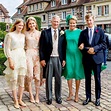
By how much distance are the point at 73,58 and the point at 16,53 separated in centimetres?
122

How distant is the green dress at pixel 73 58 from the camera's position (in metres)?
5.68

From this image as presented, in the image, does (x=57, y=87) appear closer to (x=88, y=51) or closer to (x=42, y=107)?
(x=42, y=107)

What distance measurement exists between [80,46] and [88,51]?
0.64ft

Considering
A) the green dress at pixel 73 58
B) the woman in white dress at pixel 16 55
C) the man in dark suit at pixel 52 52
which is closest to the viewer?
the woman in white dress at pixel 16 55

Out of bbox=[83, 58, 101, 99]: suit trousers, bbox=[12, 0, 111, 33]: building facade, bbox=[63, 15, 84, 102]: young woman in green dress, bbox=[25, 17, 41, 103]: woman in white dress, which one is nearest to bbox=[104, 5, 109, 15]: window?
bbox=[12, 0, 111, 33]: building facade

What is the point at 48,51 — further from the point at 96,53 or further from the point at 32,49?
the point at 96,53

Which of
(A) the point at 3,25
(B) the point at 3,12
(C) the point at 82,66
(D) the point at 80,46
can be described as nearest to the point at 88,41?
(D) the point at 80,46

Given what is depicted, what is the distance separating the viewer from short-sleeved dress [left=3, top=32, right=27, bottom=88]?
17.6 ft

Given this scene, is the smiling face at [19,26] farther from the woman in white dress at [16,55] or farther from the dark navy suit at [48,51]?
the dark navy suit at [48,51]

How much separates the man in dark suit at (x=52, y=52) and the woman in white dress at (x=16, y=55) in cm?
42

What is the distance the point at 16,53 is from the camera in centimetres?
543

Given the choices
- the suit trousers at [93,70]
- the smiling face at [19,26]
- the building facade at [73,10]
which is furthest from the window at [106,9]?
the smiling face at [19,26]

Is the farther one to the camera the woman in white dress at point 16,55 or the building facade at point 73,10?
the building facade at point 73,10

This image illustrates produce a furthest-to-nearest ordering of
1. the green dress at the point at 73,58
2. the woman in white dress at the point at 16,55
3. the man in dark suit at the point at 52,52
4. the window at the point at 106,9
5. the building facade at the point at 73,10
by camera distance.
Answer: the building facade at the point at 73,10, the window at the point at 106,9, the green dress at the point at 73,58, the man in dark suit at the point at 52,52, the woman in white dress at the point at 16,55
